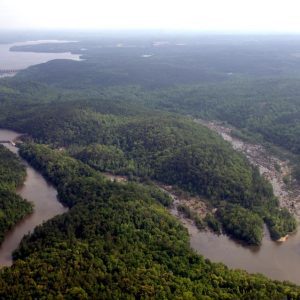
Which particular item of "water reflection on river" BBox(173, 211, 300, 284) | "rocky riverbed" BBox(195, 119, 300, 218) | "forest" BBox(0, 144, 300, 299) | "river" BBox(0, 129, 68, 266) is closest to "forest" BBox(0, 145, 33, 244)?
"river" BBox(0, 129, 68, 266)

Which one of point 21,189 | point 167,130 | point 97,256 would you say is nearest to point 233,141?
point 167,130

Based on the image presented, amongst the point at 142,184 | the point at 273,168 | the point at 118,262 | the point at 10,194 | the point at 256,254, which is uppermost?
the point at 118,262

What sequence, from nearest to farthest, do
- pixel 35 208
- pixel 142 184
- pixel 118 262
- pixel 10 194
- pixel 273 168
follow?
pixel 118 262 → pixel 10 194 → pixel 35 208 → pixel 142 184 → pixel 273 168

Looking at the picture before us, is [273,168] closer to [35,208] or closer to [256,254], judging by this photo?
[256,254]

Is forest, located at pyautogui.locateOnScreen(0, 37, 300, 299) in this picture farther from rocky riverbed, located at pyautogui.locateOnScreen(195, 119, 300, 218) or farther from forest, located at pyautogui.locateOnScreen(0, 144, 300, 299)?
rocky riverbed, located at pyautogui.locateOnScreen(195, 119, 300, 218)

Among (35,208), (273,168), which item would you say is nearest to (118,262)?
(35,208)

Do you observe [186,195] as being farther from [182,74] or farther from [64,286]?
[182,74]

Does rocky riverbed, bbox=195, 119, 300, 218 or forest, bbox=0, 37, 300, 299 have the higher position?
forest, bbox=0, 37, 300, 299

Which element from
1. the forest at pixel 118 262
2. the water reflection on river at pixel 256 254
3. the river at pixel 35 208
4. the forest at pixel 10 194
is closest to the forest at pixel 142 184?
the forest at pixel 118 262
